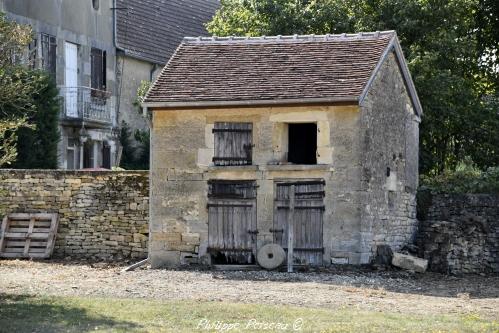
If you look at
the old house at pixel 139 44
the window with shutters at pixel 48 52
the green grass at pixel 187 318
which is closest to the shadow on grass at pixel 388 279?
the green grass at pixel 187 318

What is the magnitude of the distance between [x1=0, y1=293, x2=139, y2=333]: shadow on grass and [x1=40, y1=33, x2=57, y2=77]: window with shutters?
1646cm

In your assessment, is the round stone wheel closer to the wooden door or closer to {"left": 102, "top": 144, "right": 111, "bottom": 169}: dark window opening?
the wooden door

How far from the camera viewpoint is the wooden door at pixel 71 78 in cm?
3509

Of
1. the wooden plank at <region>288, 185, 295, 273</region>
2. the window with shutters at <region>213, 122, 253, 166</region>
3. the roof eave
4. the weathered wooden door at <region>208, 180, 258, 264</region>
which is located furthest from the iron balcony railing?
the wooden plank at <region>288, 185, 295, 273</region>

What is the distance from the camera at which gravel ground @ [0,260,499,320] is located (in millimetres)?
19281

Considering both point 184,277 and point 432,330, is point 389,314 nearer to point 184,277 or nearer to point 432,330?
point 432,330

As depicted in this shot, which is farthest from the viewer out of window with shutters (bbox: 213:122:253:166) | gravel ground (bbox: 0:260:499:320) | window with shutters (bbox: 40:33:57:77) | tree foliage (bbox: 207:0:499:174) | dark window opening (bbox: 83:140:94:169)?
dark window opening (bbox: 83:140:94:169)

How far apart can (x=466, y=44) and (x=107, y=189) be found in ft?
39.3

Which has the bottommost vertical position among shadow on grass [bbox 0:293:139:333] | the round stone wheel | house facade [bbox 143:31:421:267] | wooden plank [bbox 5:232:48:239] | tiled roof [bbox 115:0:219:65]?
shadow on grass [bbox 0:293:139:333]

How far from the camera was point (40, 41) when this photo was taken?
112 ft

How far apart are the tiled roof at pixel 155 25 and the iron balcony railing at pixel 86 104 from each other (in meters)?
2.14

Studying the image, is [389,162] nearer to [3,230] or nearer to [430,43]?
[430,43]

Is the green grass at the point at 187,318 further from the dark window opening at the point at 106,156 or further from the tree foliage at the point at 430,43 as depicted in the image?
the dark window opening at the point at 106,156

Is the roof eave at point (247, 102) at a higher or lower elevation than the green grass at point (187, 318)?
higher
